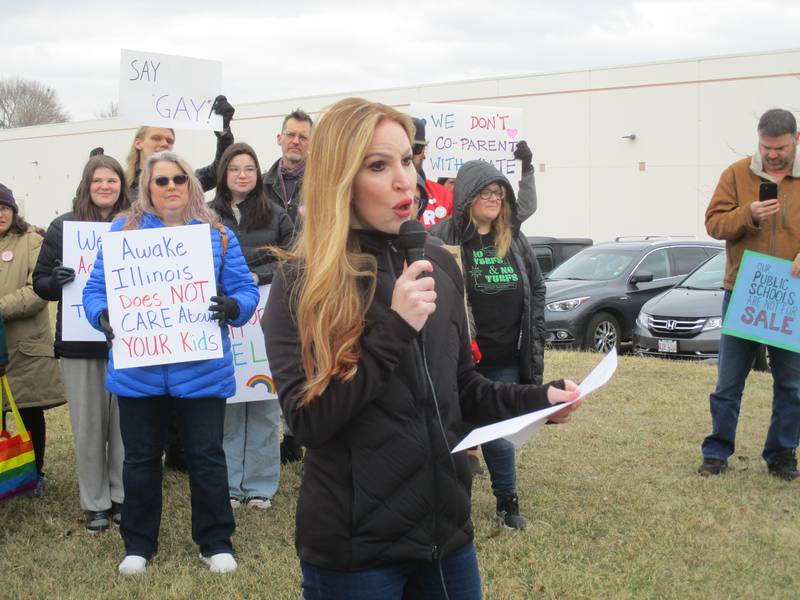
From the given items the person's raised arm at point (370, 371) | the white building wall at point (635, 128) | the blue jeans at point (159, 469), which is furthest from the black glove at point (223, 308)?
the white building wall at point (635, 128)

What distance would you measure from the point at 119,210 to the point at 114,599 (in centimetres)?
239

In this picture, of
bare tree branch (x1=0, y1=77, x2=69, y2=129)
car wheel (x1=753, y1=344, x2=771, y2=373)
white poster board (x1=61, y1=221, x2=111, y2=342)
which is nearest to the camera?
white poster board (x1=61, y1=221, x2=111, y2=342)

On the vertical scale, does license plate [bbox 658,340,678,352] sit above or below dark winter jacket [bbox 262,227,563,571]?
below

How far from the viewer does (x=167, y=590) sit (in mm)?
4445

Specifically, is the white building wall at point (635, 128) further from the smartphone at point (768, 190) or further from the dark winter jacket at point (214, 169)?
the dark winter jacket at point (214, 169)

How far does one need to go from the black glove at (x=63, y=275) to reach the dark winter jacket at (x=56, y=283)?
0.06 meters

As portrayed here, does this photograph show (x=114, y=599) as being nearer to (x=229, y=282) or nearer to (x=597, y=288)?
(x=229, y=282)

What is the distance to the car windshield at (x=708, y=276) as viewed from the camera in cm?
1218

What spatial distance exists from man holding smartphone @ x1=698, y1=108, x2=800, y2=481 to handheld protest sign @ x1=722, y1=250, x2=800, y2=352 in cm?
9

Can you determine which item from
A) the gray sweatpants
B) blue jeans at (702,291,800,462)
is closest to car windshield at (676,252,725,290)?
blue jeans at (702,291,800,462)

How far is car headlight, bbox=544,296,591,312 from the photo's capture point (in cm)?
1303

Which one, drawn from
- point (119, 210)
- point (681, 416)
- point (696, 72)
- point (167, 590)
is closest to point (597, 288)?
point (681, 416)

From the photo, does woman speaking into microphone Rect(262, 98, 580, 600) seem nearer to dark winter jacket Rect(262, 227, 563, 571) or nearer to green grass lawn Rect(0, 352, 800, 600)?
dark winter jacket Rect(262, 227, 563, 571)

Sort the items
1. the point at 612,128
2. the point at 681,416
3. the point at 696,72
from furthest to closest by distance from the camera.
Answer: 1. the point at 612,128
2. the point at 696,72
3. the point at 681,416
